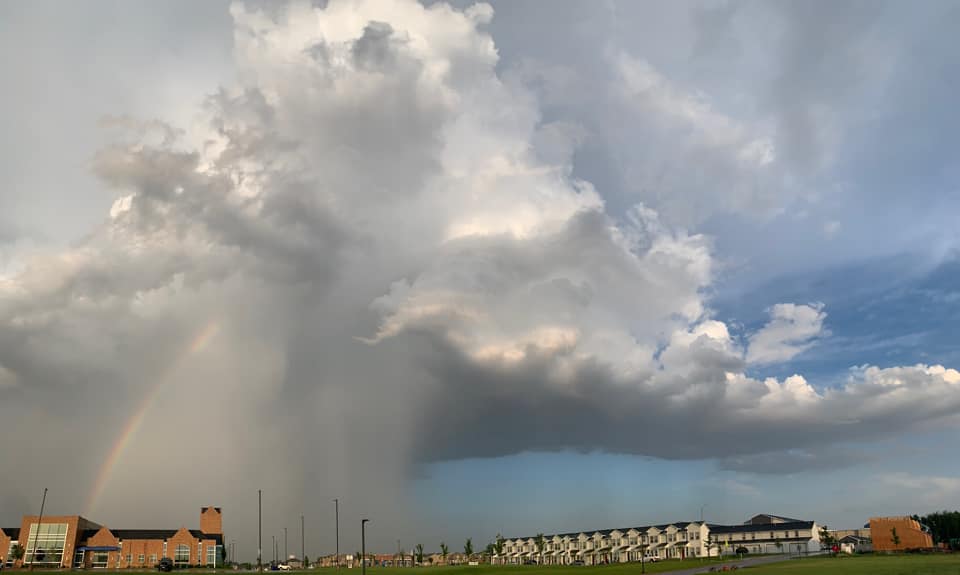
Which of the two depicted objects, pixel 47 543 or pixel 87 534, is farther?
pixel 87 534

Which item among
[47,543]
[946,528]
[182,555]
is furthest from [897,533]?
[47,543]

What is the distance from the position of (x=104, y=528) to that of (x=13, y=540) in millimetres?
19303

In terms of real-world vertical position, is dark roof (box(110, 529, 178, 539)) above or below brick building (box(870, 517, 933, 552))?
above

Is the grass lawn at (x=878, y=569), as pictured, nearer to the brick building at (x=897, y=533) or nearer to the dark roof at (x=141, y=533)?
the brick building at (x=897, y=533)

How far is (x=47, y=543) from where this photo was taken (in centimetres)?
16912

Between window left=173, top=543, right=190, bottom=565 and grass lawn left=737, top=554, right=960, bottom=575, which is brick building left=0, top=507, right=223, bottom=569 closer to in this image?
window left=173, top=543, right=190, bottom=565

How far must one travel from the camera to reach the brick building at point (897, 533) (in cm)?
17250

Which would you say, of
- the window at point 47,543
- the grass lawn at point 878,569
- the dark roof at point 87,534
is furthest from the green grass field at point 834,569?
the dark roof at point 87,534

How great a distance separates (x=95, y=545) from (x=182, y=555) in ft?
66.6

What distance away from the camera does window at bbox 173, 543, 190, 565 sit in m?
181

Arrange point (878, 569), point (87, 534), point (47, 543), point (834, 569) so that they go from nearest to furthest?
point (878, 569) < point (834, 569) < point (47, 543) < point (87, 534)

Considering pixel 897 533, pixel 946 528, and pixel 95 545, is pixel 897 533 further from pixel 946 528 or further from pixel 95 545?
pixel 95 545

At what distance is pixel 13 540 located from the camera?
170 m

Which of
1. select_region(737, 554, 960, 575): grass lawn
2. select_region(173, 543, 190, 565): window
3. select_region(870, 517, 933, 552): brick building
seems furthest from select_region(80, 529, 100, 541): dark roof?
select_region(870, 517, 933, 552): brick building
